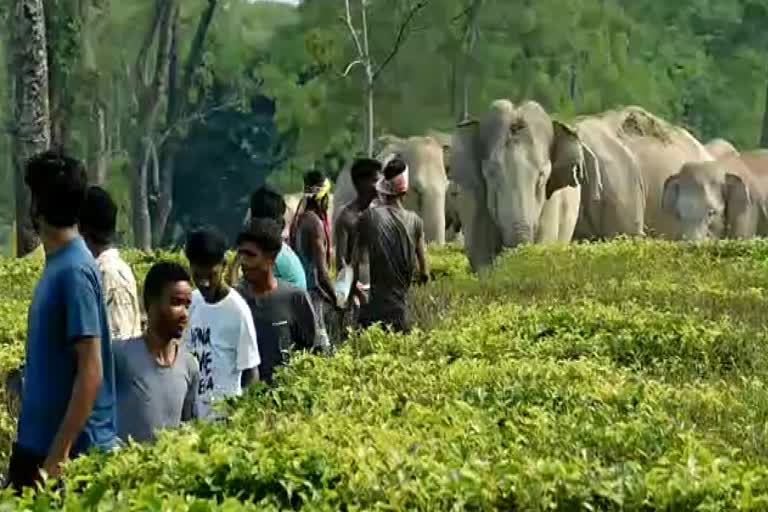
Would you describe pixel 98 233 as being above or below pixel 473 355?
above

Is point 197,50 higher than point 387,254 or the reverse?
higher

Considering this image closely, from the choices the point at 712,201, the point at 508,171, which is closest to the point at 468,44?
the point at 712,201

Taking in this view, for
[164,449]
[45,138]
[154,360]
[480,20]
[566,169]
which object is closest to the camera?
[164,449]

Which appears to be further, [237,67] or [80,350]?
[237,67]

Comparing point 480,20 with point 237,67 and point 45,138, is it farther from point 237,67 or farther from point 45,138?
point 45,138

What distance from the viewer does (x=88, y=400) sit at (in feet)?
21.8

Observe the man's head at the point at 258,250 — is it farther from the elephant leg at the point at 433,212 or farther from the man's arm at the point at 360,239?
the elephant leg at the point at 433,212

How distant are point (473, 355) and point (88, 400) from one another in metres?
3.25

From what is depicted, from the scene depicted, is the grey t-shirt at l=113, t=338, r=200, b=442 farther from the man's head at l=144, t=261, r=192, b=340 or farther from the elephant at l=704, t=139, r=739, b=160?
the elephant at l=704, t=139, r=739, b=160

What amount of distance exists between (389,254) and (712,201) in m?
16.9

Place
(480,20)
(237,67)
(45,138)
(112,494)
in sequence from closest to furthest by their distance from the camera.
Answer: (112,494) < (45,138) < (480,20) < (237,67)

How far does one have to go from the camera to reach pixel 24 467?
6.93 metres

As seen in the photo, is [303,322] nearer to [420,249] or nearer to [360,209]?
[420,249]

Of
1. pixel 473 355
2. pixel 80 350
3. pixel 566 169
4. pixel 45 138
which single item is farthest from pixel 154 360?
pixel 566 169
